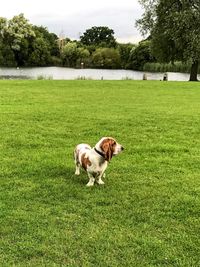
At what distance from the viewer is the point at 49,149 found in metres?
9.52

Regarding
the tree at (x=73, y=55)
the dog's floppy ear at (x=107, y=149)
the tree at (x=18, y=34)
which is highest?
the tree at (x=18, y=34)

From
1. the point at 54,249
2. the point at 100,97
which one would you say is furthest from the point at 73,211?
the point at 100,97

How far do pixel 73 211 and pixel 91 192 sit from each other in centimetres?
78

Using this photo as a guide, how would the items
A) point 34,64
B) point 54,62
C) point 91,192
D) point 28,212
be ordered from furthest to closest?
point 54,62 < point 34,64 < point 91,192 < point 28,212

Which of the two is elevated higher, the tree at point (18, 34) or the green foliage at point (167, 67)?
the tree at point (18, 34)

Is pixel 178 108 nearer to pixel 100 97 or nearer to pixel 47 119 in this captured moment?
pixel 100 97

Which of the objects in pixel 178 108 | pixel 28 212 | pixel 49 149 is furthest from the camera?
pixel 178 108

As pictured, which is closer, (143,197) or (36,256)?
(36,256)

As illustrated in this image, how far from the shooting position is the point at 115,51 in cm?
8644

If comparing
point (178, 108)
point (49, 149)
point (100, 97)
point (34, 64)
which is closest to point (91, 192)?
point (49, 149)

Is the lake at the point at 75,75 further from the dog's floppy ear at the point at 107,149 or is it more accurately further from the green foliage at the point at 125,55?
the dog's floppy ear at the point at 107,149

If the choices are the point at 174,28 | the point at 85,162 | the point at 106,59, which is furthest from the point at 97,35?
the point at 85,162

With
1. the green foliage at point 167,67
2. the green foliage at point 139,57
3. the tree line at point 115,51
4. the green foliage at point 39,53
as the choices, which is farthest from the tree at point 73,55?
the green foliage at point 167,67

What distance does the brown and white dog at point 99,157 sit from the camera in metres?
6.67
